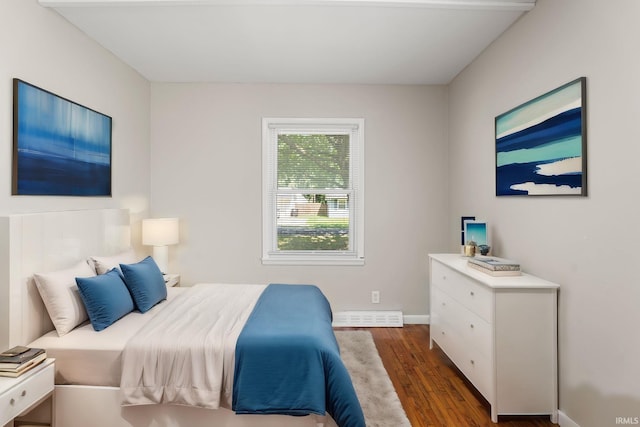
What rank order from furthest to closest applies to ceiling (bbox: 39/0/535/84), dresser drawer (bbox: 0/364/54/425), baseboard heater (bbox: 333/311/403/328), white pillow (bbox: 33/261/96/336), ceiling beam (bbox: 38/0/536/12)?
baseboard heater (bbox: 333/311/403/328) < ceiling (bbox: 39/0/535/84) < ceiling beam (bbox: 38/0/536/12) < white pillow (bbox: 33/261/96/336) < dresser drawer (bbox: 0/364/54/425)

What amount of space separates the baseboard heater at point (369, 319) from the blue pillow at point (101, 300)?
2349 millimetres

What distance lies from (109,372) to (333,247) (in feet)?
8.65

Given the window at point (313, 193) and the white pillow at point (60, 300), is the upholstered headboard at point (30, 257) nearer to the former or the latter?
the white pillow at point (60, 300)

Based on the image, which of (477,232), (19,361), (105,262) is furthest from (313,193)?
(19,361)

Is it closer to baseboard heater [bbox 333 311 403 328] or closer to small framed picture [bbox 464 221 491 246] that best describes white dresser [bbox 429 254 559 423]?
small framed picture [bbox 464 221 491 246]

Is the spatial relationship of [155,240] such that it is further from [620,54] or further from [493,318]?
[620,54]

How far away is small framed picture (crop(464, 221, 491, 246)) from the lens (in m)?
2.96

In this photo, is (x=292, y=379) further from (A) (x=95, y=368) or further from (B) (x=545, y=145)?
(B) (x=545, y=145)

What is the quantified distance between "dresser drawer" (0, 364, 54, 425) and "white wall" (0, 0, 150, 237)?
105 centimetres

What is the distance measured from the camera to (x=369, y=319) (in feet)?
13.0

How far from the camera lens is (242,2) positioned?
93.2 inches

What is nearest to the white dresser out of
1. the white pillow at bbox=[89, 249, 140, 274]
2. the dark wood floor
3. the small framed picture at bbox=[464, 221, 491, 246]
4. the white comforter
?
the dark wood floor

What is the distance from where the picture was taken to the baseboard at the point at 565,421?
2.04m

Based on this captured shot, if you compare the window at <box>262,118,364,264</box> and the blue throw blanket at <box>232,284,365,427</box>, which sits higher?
the window at <box>262,118,364,264</box>
